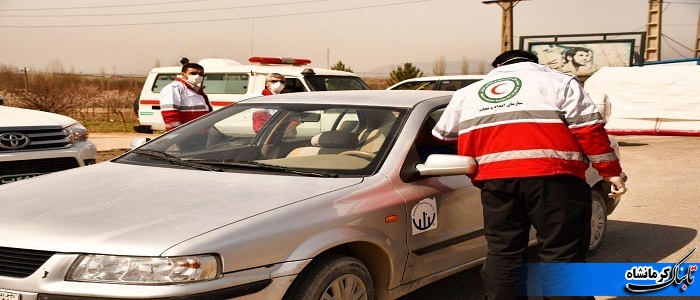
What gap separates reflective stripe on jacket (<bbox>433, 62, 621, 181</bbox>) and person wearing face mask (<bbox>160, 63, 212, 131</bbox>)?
5630 millimetres

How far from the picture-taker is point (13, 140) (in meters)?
6.66

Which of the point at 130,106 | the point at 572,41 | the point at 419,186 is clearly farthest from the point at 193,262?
the point at 130,106

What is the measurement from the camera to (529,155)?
3.57m

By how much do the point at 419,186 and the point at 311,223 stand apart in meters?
0.89

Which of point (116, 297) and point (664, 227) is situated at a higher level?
point (116, 297)

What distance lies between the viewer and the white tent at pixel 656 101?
17875 mm

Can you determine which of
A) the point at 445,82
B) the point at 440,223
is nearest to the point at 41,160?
the point at 440,223

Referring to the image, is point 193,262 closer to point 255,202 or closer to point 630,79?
point 255,202

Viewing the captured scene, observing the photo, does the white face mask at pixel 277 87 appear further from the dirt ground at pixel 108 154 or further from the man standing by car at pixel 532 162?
the man standing by car at pixel 532 162

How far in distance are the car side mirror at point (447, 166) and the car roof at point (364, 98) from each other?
67 cm

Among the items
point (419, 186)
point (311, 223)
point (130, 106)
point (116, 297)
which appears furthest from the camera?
point (130, 106)

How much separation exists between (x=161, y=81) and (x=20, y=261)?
12.3 metres

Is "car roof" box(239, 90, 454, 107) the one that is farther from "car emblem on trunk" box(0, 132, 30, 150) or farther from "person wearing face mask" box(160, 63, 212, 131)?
"person wearing face mask" box(160, 63, 212, 131)

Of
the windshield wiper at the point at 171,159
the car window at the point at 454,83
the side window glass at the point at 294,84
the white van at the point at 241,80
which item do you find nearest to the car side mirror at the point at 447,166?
the windshield wiper at the point at 171,159
